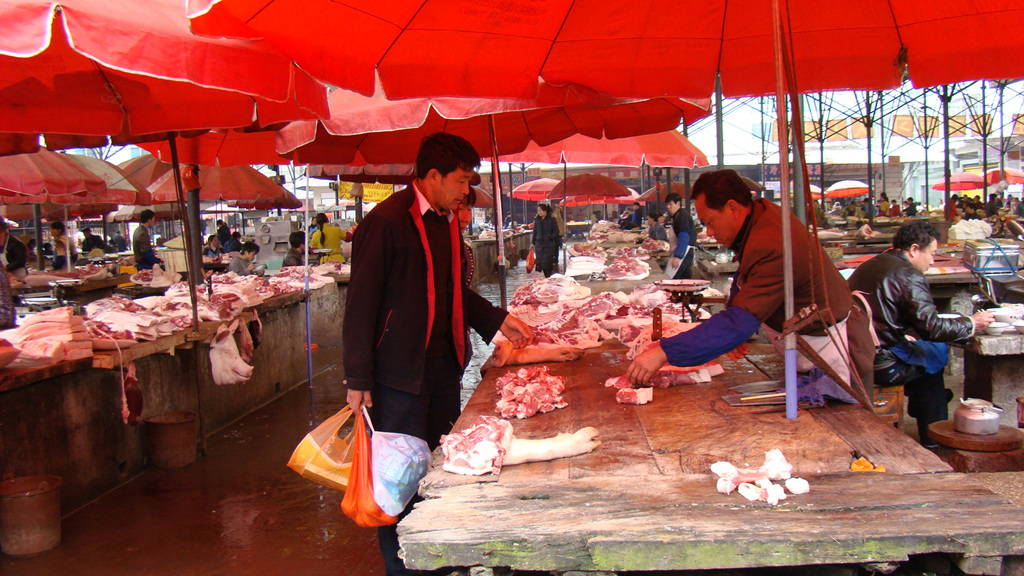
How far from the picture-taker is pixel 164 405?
19.4 feet

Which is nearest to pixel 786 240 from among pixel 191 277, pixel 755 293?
pixel 755 293

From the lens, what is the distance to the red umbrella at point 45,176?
900 centimetres

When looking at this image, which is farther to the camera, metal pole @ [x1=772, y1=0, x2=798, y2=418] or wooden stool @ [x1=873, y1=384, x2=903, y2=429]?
wooden stool @ [x1=873, y1=384, x2=903, y2=429]

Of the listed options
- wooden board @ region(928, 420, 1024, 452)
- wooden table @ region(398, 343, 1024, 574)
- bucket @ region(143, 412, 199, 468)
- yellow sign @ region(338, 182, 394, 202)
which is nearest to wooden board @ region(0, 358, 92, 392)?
bucket @ region(143, 412, 199, 468)

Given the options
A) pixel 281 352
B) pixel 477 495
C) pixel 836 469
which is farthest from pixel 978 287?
pixel 281 352

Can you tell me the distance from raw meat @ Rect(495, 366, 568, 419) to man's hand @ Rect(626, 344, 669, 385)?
0.37 meters

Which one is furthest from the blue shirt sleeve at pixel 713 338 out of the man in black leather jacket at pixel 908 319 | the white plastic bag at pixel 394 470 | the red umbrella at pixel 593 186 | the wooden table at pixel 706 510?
the red umbrella at pixel 593 186

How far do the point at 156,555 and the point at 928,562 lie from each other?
157 inches

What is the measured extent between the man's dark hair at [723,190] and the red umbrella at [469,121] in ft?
2.67

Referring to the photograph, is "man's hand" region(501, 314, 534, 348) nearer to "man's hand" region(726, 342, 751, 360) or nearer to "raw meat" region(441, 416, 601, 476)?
"man's hand" region(726, 342, 751, 360)

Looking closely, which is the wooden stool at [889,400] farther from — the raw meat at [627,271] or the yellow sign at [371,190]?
the yellow sign at [371,190]

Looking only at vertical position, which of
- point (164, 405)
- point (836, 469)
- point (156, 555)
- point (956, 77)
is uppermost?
point (956, 77)

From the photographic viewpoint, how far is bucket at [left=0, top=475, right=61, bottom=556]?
4141mm

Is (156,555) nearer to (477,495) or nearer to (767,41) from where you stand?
(477,495)
